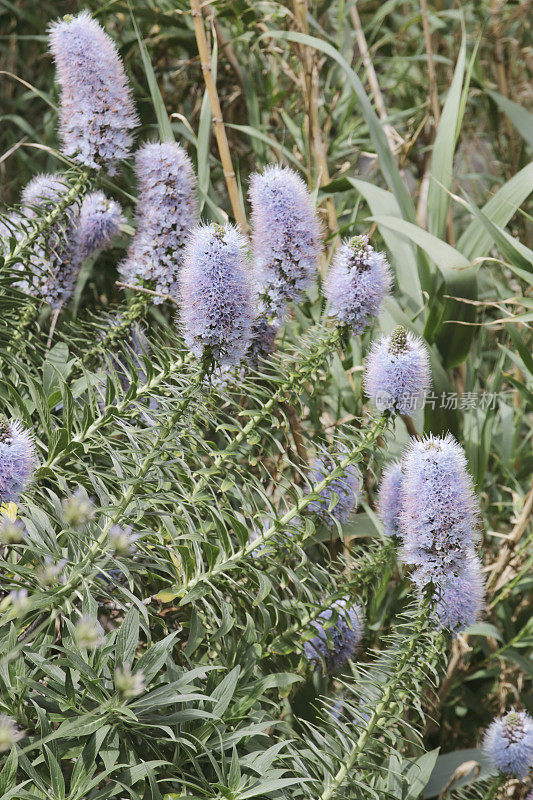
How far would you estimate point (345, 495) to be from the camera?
1.02 meters

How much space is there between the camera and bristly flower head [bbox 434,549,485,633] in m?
0.89

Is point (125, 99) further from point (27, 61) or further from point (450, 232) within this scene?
point (27, 61)

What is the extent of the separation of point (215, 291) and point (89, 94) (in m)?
0.45

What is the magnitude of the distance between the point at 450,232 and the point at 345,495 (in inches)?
35.8

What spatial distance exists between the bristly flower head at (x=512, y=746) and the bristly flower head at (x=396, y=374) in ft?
1.74

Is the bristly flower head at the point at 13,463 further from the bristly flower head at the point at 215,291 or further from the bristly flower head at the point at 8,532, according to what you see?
the bristly flower head at the point at 215,291

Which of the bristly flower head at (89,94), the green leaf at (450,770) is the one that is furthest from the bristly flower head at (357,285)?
the green leaf at (450,770)

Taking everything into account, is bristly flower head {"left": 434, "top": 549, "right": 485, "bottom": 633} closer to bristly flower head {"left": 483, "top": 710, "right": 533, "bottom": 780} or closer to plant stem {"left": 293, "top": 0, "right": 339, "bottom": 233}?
bristly flower head {"left": 483, "top": 710, "right": 533, "bottom": 780}

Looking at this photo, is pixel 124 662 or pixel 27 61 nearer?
pixel 124 662

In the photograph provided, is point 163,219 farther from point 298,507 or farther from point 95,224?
point 298,507

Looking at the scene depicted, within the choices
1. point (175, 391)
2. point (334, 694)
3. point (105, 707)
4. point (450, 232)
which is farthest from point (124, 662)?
point (450, 232)

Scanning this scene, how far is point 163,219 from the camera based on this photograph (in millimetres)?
1135

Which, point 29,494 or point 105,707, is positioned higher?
point 29,494

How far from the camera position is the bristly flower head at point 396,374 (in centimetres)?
93
